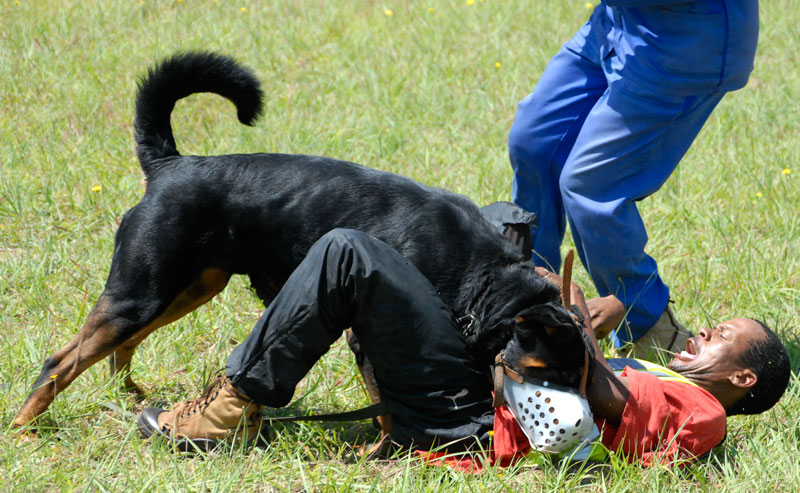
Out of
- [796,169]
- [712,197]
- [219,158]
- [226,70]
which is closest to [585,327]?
[219,158]

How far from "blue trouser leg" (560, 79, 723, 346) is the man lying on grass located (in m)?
0.61

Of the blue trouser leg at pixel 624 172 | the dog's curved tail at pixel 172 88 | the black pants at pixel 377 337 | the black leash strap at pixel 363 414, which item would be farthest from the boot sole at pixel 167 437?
the blue trouser leg at pixel 624 172

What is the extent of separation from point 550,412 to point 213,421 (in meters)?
1.12

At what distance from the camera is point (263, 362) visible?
2.60m

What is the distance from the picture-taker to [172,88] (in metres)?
3.01

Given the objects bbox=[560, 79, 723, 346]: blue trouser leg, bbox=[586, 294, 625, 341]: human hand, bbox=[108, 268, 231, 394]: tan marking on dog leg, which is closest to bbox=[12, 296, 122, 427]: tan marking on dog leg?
bbox=[108, 268, 231, 394]: tan marking on dog leg

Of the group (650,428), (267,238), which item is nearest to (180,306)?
(267,238)

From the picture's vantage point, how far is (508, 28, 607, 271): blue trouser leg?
3479 millimetres

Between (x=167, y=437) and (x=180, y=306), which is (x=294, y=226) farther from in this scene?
(x=167, y=437)

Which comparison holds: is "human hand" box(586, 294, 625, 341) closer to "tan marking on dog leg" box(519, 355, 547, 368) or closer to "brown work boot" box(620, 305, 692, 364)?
"tan marking on dog leg" box(519, 355, 547, 368)

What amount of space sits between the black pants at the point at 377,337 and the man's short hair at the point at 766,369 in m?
0.99

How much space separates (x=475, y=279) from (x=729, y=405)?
44.1 inches

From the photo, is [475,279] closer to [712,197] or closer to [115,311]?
[115,311]

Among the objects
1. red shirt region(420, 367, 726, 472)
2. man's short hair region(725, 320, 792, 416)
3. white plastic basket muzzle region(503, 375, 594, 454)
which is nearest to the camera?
white plastic basket muzzle region(503, 375, 594, 454)
